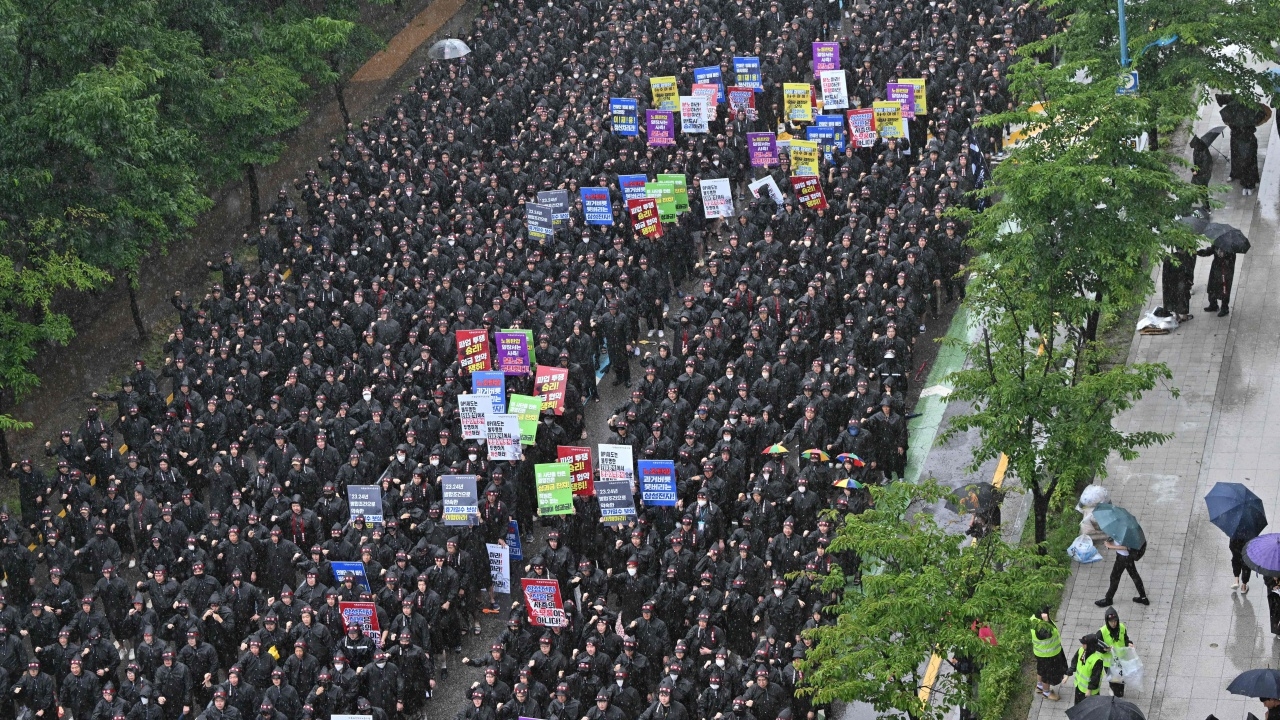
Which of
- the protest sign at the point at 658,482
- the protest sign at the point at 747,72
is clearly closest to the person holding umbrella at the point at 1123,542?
the protest sign at the point at 658,482

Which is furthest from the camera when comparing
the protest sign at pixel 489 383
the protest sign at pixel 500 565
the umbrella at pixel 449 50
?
the umbrella at pixel 449 50

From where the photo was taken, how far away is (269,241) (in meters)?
31.9

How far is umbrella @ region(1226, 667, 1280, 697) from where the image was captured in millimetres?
17188

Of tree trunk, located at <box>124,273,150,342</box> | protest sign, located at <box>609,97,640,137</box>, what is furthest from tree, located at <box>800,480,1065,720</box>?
tree trunk, located at <box>124,273,150,342</box>

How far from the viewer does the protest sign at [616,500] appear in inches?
913

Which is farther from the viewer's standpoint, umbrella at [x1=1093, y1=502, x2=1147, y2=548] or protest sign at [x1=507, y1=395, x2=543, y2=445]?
protest sign at [x1=507, y1=395, x2=543, y2=445]

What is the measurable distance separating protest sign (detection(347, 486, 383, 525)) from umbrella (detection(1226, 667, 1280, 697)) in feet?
36.0

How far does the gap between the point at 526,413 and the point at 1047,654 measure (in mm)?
8508

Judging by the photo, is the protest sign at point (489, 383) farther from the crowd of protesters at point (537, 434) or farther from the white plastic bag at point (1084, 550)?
the white plastic bag at point (1084, 550)

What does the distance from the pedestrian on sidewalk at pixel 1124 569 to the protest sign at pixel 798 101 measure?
14.0m

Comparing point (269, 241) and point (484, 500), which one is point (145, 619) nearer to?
point (484, 500)

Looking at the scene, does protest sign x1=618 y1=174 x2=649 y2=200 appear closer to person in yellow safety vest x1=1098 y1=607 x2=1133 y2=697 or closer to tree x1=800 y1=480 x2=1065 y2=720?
tree x1=800 y1=480 x2=1065 y2=720

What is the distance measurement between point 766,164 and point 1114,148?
421 inches

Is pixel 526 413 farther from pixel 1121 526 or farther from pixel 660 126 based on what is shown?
pixel 660 126
